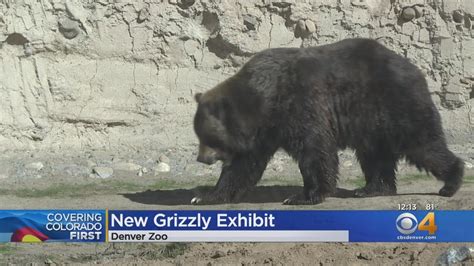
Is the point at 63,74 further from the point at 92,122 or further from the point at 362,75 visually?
the point at 362,75

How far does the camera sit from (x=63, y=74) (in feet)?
42.8

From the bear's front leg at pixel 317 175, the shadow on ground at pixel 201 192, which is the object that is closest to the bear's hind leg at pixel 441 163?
the bear's front leg at pixel 317 175

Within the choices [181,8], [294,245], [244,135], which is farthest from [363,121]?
[181,8]

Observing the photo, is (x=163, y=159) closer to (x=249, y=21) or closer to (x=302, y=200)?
(x=249, y=21)

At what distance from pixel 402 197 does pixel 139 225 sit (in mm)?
3358

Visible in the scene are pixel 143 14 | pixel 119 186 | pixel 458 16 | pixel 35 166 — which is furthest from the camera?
pixel 458 16

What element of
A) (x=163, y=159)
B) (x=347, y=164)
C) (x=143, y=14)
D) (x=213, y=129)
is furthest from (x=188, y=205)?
(x=143, y=14)

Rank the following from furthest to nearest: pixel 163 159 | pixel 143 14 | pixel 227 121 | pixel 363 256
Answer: pixel 143 14, pixel 163 159, pixel 227 121, pixel 363 256

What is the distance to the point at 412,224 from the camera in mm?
7898

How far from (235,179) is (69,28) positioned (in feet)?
15.6

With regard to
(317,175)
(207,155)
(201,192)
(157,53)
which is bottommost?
(201,192)

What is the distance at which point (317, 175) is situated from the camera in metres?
9.30

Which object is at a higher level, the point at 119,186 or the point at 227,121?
the point at 227,121

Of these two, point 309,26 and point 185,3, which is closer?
point 185,3
